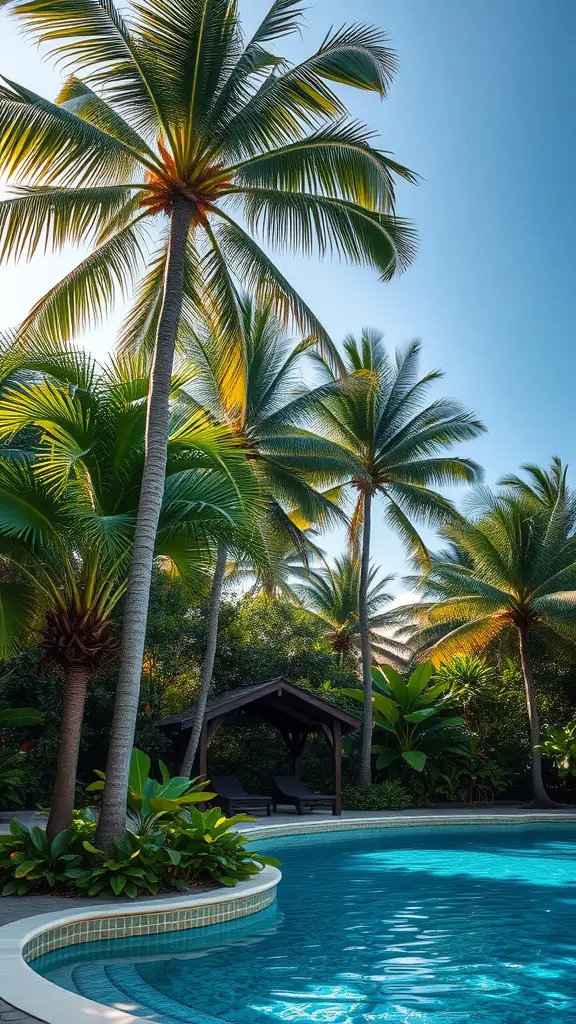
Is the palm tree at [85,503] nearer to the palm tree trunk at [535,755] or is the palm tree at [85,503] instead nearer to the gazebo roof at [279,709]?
the gazebo roof at [279,709]

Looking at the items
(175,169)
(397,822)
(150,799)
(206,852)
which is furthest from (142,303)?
(397,822)

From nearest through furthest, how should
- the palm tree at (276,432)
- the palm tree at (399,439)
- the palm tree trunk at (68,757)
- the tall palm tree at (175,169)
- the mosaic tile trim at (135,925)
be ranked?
the mosaic tile trim at (135,925) → the palm tree trunk at (68,757) → the tall palm tree at (175,169) → the palm tree at (276,432) → the palm tree at (399,439)

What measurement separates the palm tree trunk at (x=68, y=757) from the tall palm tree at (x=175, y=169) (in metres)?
0.82

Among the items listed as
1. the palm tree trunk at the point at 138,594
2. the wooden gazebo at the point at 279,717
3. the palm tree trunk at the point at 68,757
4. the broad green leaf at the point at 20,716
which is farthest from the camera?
the wooden gazebo at the point at 279,717

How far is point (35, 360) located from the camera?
29.5 feet

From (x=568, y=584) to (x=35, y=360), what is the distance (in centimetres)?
1664

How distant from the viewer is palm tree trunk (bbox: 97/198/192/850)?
7953mm

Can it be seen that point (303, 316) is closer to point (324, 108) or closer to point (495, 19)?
point (324, 108)

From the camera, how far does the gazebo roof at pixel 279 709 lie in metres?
16.4

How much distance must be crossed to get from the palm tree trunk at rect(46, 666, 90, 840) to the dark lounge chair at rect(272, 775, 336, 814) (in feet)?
32.2

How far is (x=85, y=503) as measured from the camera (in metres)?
8.41

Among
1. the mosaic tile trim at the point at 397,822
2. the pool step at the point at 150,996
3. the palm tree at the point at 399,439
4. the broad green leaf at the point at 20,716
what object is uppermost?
the palm tree at the point at 399,439

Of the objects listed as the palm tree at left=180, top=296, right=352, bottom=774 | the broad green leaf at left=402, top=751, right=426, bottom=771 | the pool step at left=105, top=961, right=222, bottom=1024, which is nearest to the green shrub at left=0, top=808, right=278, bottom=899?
the pool step at left=105, top=961, right=222, bottom=1024

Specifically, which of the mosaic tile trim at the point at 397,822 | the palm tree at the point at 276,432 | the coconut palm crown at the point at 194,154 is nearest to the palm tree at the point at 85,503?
the coconut palm crown at the point at 194,154
